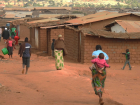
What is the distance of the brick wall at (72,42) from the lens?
17.5 meters

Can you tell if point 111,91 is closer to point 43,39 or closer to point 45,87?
point 45,87

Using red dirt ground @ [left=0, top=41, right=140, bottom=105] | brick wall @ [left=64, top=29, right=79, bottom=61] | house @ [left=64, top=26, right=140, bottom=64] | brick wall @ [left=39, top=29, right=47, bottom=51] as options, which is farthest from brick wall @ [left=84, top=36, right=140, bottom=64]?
brick wall @ [left=39, top=29, right=47, bottom=51]

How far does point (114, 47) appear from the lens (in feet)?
53.6

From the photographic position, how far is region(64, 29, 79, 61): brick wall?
1745 centimetres

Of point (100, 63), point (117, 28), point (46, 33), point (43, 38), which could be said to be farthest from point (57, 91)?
point (43, 38)

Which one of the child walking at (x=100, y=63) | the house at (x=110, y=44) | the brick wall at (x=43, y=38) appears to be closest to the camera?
the child walking at (x=100, y=63)

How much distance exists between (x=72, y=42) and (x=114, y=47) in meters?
2.91

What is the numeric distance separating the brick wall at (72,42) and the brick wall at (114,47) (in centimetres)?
134

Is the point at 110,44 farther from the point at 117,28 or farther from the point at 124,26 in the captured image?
the point at 117,28

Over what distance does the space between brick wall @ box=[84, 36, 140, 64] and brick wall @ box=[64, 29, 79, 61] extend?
134 centimetres

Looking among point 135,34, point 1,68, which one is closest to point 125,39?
point 135,34

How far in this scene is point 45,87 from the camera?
8.96 metres

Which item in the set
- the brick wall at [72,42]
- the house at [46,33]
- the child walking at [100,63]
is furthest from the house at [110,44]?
the child walking at [100,63]

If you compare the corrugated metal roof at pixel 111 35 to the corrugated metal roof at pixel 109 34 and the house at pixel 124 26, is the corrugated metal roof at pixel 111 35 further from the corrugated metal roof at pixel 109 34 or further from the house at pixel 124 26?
the house at pixel 124 26
